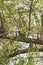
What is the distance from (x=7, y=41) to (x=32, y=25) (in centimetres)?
29

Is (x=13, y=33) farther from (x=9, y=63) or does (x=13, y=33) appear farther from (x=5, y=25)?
(x=9, y=63)

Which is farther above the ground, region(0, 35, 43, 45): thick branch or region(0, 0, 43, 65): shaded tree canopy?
region(0, 0, 43, 65): shaded tree canopy

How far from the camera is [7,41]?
2.05 meters

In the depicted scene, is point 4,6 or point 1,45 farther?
point 1,45

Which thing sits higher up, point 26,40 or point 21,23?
point 21,23

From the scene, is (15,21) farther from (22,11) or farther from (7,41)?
(7,41)

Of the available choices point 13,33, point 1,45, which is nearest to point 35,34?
point 13,33

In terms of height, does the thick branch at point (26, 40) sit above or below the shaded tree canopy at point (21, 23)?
below

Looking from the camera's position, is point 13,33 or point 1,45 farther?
point 1,45

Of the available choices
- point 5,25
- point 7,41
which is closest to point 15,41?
point 7,41

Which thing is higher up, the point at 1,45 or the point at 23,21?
the point at 23,21

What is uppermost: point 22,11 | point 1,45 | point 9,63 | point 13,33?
point 22,11

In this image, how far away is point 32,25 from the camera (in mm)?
1985

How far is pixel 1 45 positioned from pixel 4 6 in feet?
1.31
